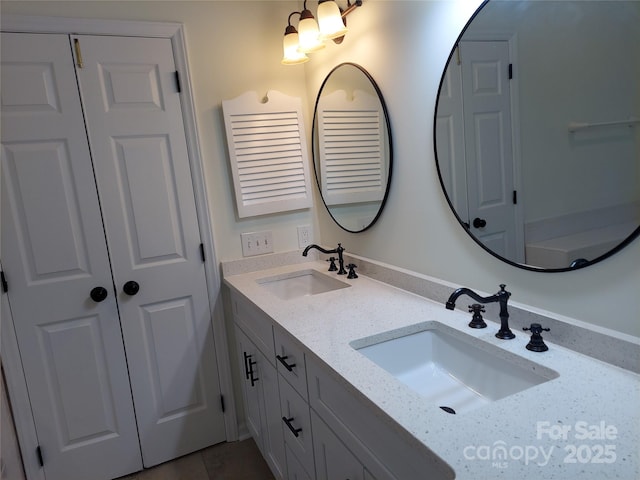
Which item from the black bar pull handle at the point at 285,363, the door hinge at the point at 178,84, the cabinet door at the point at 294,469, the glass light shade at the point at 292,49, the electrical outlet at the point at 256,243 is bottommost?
the cabinet door at the point at 294,469

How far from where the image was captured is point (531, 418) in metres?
0.84

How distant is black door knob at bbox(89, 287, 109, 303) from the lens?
1958 millimetres

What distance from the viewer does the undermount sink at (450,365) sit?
3.65 ft

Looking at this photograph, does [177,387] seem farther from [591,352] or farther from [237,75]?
[591,352]

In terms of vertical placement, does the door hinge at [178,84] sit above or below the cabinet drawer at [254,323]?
above

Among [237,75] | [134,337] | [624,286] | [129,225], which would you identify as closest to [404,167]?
[624,286]

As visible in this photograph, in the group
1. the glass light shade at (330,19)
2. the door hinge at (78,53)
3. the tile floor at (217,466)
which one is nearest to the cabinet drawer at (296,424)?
the tile floor at (217,466)

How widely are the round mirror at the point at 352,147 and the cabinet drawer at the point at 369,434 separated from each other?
2.89 feet

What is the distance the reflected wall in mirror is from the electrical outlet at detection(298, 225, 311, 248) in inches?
43.5

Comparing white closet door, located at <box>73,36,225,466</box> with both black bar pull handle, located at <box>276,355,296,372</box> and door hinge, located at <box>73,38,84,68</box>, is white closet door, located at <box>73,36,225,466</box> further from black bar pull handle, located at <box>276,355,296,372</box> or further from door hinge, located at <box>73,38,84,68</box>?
black bar pull handle, located at <box>276,355,296,372</box>

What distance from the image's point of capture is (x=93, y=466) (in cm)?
207

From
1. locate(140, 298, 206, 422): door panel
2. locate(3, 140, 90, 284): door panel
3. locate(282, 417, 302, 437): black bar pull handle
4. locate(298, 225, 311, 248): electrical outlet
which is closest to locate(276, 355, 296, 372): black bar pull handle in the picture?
locate(282, 417, 302, 437): black bar pull handle

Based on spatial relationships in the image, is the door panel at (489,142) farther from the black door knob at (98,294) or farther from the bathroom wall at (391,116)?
the black door knob at (98,294)

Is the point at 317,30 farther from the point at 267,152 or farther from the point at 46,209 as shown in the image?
the point at 46,209
